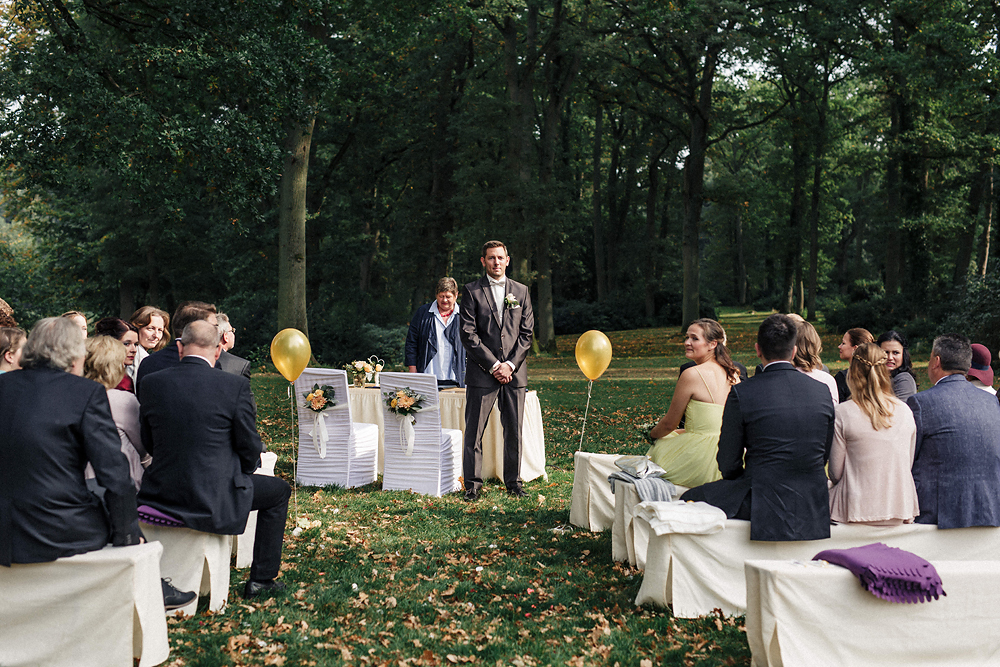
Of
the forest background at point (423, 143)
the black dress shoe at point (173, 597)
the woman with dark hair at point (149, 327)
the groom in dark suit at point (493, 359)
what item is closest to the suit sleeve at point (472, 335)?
the groom in dark suit at point (493, 359)

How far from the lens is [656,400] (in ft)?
52.5

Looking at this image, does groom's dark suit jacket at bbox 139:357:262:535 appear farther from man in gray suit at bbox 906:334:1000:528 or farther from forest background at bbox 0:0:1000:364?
forest background at bbox 0:0:1000:364

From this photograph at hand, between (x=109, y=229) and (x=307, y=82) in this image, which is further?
(x=109, y=229)

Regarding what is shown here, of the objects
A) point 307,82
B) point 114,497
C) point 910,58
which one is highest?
point 910,58

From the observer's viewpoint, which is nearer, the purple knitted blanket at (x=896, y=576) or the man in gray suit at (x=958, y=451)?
the purple knitted blanket at (x=896, y=576)

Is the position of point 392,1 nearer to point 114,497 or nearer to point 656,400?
point 656,400

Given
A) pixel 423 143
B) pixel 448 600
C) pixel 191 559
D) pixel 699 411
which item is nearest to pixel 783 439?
pixel 699 411

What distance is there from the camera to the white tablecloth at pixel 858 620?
3738mm

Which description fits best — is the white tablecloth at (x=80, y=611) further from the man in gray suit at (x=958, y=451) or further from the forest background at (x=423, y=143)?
the forest background at (x=423, y=143)

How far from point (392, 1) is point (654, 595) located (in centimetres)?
1664

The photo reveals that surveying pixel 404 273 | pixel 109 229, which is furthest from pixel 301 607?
pixel 109 229

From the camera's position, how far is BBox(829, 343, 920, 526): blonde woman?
181 inches

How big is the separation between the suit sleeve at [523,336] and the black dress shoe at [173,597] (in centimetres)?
392

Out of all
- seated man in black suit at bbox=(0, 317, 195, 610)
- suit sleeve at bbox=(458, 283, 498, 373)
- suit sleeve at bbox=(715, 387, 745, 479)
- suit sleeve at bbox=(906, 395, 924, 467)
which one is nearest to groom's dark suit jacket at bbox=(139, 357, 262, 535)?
seated man in black suit at bbox=(0, 317, 195, 610)
